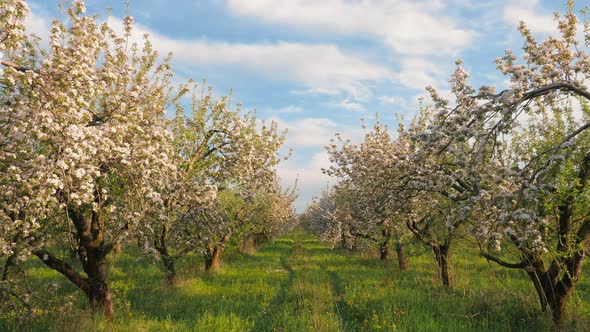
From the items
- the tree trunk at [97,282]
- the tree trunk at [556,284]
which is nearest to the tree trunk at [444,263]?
the tree trunk at [556,284]

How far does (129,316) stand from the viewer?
1164cm

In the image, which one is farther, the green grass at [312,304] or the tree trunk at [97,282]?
the tree trunk at [97,282]

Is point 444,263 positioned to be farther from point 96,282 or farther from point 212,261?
point 96,282

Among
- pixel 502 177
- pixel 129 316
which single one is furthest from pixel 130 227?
pixel 502 177

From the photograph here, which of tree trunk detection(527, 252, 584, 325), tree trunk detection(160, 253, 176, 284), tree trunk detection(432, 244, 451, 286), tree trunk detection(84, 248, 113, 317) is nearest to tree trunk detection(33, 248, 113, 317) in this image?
tree trunk detection(84, 248, 113, 317)

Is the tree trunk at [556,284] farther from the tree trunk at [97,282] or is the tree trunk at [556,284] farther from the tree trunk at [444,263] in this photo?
the tree trunk at [97,282]

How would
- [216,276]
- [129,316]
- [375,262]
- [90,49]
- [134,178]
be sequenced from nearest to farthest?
[90,49]
[134,178]
[129,316]
[216,276]
[375,262]

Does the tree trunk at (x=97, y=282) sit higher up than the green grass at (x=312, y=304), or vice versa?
the tree trunk at (x=97, y=282)

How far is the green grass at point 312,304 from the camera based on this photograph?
1030 cm

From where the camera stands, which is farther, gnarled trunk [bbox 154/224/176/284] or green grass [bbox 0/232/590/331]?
gnarled trunk [bbox 154/224/176/284]

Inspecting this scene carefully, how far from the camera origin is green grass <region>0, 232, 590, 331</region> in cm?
1030

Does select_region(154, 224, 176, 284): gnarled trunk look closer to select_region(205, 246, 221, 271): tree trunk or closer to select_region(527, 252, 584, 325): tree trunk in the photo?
select_region(205, 246, 221, 271): tree trunk

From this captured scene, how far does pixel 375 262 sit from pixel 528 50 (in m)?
20.2

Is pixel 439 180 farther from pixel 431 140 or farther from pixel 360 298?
pixel 360 298
